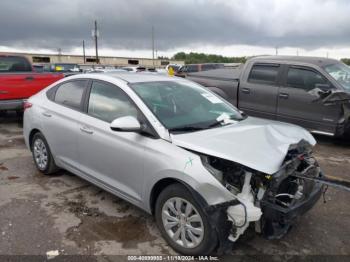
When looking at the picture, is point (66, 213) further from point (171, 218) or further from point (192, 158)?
point (192, 158)

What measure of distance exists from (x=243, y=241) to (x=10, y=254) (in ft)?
7.25

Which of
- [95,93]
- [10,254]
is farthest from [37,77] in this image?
[10,254]

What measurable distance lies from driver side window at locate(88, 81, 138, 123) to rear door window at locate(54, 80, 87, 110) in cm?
25

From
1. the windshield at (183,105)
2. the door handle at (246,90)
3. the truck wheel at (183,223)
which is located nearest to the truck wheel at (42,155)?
the windshield at (183,105)

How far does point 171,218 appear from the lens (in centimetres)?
315

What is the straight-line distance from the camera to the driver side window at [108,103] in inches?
145

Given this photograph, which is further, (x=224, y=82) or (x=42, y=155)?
(x=224, y=82)

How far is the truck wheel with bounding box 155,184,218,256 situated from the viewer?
288cm

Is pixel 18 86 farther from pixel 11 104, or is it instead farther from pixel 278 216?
pixel 278 216

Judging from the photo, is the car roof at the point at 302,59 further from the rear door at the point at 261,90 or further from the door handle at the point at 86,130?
the door handle at the point at 86,130

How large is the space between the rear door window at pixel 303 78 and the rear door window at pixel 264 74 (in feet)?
1.03

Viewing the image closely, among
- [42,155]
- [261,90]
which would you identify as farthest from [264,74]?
[42,155]

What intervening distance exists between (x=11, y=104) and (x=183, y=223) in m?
6.86

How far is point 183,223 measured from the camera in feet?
10.0
